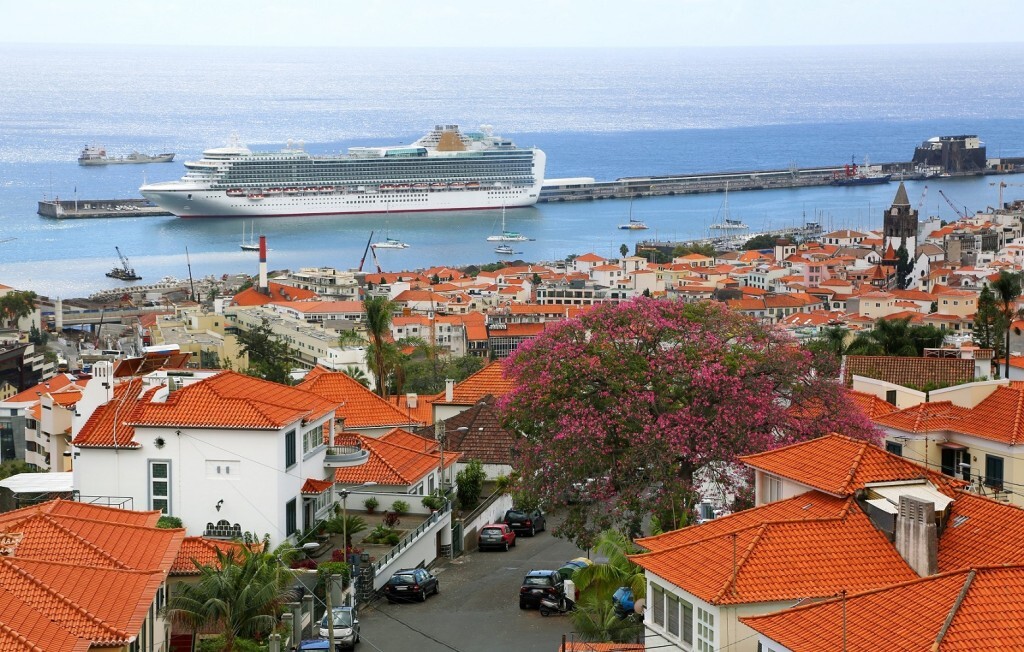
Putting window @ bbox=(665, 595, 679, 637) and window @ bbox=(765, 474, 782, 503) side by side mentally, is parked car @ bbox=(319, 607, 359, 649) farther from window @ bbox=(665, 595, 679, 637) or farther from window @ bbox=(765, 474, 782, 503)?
window @ bbox=(765, 474, 782, 503)

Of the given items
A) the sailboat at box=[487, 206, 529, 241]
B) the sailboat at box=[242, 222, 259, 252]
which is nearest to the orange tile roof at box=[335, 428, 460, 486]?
the sailboat at box=[242, 222, 259, 252]

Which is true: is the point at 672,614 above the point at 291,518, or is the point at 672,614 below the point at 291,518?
above

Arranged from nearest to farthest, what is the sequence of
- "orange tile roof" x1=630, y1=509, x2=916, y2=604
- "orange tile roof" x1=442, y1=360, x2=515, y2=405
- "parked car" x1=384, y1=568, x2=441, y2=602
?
"orange tile roof" x1=630, y1=509, x2=916, y2=604, "parked car" x1=384, y1=568, x2=441, y2=602, "orange tile roof" x1=442, y1=360, x2=515, y2=405

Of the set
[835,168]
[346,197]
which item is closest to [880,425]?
[346,197]

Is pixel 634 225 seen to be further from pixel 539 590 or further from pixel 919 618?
pixel 919 618

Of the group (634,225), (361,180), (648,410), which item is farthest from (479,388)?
(361,180)

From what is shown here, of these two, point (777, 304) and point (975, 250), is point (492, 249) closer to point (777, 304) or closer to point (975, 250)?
point (975, 250)

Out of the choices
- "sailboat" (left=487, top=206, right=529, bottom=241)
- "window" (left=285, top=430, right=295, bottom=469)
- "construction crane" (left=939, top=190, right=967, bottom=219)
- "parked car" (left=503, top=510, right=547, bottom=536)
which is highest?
"window" (left=285, top=430, right=295, bottom=469)
